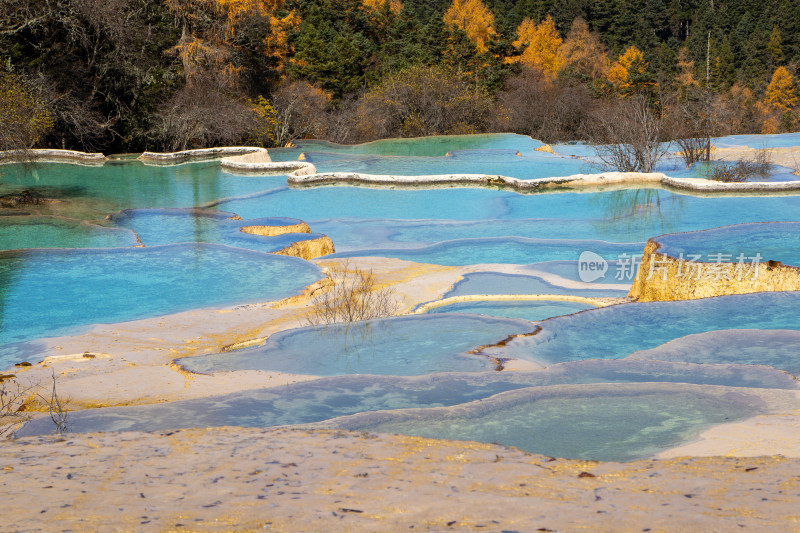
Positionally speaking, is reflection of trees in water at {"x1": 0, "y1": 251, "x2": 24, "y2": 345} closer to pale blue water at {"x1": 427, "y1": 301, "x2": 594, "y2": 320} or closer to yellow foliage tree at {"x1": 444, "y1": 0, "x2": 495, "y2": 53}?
pale blue water at {"x1": 427, "y1": 301, "x2": 594, "y2": 320}

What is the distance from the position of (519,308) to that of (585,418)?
3859mm

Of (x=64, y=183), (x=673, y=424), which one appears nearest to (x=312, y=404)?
(x=673, y=424)

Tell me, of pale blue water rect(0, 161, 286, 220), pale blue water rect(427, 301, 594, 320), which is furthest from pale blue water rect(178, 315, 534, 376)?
pale blue water rect(0, 161, 286, 220)

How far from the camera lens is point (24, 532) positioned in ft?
7.10

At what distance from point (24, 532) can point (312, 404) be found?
214 cm

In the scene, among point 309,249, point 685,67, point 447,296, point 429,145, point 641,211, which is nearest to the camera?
point 447,296

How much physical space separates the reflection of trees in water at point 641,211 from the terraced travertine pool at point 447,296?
5 cm

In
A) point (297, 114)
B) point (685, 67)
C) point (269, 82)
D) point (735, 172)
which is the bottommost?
point (735, 172)

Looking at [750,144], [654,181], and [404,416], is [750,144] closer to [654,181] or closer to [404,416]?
[654,181]

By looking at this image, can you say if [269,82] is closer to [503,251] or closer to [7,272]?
[503,251]

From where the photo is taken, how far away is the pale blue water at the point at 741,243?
297 inches

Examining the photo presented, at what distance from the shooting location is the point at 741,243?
796cm

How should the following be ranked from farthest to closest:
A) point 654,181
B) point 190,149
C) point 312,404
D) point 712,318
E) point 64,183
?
1. point 190,149
2. point 64,183
3. point 654,181
4. point 712,318
5. point 312,404

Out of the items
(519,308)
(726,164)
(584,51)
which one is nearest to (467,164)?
(726,164)
